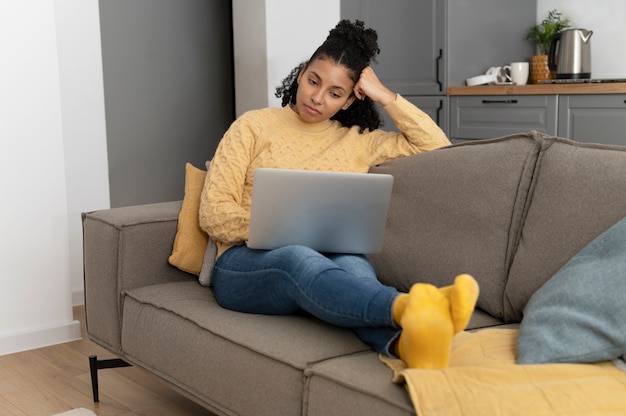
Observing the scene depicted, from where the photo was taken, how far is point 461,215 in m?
2.13

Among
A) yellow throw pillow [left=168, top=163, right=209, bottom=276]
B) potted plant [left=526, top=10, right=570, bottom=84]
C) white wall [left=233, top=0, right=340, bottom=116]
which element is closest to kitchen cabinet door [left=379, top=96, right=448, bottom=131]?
potted plant [left=526, top=10, right=570, bottom=84]

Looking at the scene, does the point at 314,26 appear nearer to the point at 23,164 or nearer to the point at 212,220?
the point at 23,164

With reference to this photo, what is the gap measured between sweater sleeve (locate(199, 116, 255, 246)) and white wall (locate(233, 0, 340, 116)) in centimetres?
120

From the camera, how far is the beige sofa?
1.74 m

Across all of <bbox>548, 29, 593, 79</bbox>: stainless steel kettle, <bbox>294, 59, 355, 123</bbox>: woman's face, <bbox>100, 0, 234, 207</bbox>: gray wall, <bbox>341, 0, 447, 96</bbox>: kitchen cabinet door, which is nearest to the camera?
<bbox>294, 59, 355, 123</bbox>: woman's face

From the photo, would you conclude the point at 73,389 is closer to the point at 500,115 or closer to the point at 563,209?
the point at 563,209

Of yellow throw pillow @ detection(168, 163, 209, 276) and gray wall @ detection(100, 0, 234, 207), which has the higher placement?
gray wall @ detection(100, 0, 234, 207)

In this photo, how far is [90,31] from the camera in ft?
11.6

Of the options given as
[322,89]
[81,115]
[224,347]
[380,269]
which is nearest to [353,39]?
[322,89]

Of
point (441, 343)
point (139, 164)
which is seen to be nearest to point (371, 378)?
point (441, 343)

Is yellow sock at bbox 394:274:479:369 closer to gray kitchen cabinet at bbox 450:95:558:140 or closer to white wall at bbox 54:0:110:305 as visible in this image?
white wall at bbox 54:0:110:305

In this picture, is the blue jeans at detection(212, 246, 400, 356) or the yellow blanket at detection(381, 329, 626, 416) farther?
the blue jeans at detection(212, 246, 400, 356)

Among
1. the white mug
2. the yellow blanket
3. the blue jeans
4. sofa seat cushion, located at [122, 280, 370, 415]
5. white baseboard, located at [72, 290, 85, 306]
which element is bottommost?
white baseboard, located at [72, 290, 85, 306]

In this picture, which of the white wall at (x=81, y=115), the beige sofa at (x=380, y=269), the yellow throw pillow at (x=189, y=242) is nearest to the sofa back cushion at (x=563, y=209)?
the beige sofa at (x=380, y=269)
